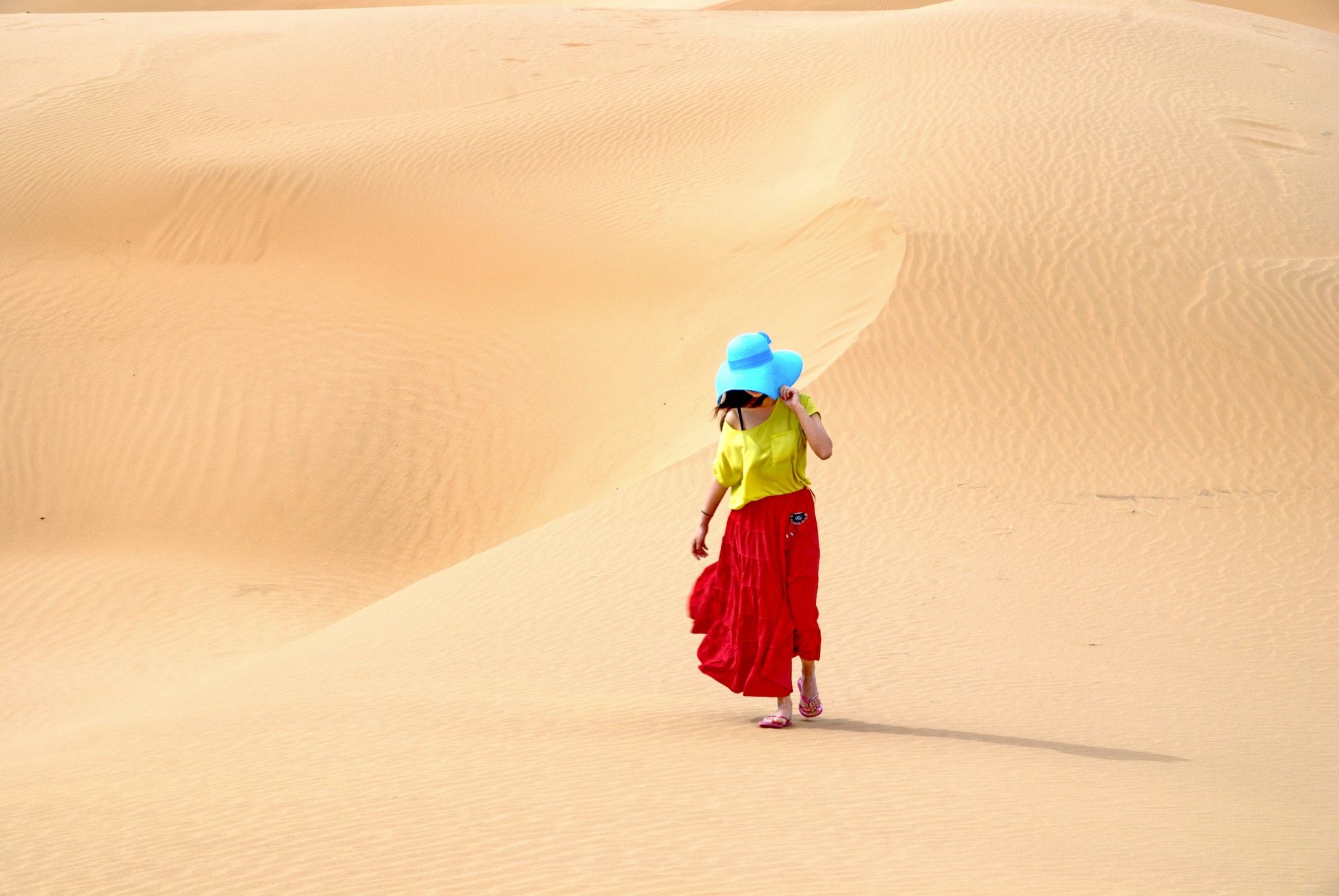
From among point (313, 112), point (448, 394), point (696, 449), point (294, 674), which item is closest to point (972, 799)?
point (294, 674)

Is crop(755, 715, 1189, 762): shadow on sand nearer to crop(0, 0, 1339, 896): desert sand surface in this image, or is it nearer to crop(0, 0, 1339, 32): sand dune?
crop(0, 0, 1339, 896): desert sand surface

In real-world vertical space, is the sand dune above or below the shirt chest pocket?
above

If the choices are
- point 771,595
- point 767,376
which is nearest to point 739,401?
point 767,376

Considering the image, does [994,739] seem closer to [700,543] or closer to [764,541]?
[764,541]

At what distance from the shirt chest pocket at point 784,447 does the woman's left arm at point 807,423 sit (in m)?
0.17

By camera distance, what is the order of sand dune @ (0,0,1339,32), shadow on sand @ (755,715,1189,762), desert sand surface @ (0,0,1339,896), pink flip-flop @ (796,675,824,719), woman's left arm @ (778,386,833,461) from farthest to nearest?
1. sand dune @ (0,0,1339,32)
2. pink flip-flop @ (796,675,824,719)
3. shadow on sand @ (755,715,1189,762)
4. woman's left arm @ (778,386,833,461)
5. desert sand surface @ (0,0,1339,896)

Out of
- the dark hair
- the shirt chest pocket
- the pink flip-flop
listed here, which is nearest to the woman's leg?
the pink flip-flop

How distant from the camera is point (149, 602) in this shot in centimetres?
1155

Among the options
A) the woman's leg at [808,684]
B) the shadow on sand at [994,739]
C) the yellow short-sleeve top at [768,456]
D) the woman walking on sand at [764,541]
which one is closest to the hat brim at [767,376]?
the woman walking on sand at [764,541]

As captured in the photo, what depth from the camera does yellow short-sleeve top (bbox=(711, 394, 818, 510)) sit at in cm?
580

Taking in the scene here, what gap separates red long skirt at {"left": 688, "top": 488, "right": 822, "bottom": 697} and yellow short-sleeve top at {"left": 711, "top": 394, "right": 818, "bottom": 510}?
5cm

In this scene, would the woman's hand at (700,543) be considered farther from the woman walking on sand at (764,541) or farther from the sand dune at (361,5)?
the sand dune at (361,5)

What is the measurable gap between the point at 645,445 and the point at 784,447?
6970 mm

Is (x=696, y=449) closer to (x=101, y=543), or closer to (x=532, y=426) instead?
(x=532, y=426)
